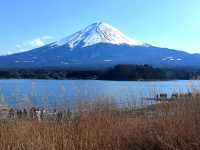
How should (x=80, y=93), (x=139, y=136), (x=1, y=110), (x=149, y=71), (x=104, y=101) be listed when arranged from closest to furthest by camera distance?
(x=139, y=136) → (x=104, y=101) → (x=80, y=93) → (x=1, y=110) → (x=149, y=71)

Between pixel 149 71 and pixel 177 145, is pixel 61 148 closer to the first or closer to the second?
pixel 177 145

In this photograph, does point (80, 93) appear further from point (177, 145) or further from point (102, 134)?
point (177, 145)

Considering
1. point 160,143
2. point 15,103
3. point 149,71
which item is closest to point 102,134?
point 160,143

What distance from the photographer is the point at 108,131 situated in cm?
635

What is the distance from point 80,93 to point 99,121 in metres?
1.13

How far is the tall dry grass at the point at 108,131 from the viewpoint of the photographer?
576 centimetres

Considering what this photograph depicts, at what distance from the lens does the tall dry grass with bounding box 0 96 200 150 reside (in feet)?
18.9

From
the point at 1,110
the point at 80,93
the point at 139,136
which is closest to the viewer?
the point at 139,136

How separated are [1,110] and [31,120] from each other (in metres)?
1.18

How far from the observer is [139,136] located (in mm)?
6168

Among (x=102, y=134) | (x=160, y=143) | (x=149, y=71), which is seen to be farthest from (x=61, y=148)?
(x=149, y=71)

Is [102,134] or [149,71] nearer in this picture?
[102,134]

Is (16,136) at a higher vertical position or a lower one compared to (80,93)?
lower

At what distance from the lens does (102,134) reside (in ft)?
20.4
